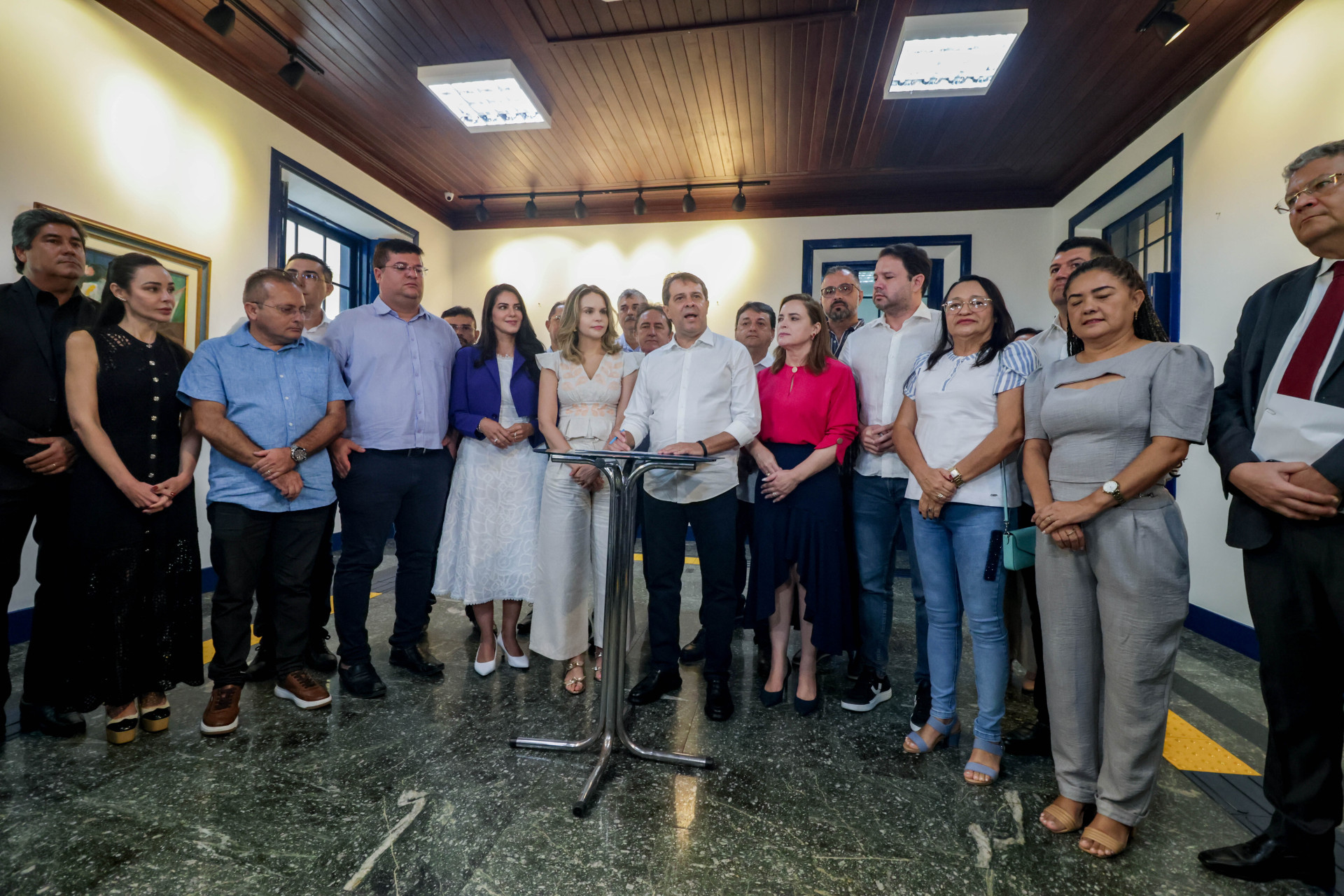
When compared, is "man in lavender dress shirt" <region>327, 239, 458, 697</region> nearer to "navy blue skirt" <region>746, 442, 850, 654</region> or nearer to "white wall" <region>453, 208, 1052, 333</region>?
"navy blue skirt" <region>746, 442, 850, 654</region>

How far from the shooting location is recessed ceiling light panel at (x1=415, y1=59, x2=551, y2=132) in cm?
421

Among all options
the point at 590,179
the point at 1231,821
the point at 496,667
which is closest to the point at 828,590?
the point at 1231,821

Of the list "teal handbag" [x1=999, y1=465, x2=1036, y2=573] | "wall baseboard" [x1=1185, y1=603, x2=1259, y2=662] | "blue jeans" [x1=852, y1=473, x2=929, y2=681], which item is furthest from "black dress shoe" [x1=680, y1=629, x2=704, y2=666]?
"wall baseboard" [x1=1185, y1=603, x2=1259, y2=662]

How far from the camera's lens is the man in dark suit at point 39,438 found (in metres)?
2.21

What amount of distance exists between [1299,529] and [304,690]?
3342 mm

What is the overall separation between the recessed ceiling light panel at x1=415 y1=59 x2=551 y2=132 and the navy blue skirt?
3.46 metres

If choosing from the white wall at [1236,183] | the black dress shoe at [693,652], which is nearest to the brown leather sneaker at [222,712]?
the black dress shoe at [693,652]

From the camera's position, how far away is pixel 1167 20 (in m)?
3.37

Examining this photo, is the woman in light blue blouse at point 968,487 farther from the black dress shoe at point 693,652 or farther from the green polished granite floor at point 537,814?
the black dress shoe at point 693,652

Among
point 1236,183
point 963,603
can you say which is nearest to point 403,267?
point 963,603

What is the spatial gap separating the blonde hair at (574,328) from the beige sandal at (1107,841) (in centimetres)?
243

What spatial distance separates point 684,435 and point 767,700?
3.92 ft

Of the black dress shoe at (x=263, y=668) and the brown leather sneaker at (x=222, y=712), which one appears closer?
the brown leather sneaker at (x=222, y=712)

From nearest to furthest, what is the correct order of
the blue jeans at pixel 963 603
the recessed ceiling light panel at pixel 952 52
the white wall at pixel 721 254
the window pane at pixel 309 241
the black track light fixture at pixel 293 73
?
the blue jeans at pixel 963 603 → the recessed ceiling light panel at pixel 952 52 → the black track light fixture at pixel 293 73 → the window pane at pixel 309 241 → the white wall at pixel 721 254
